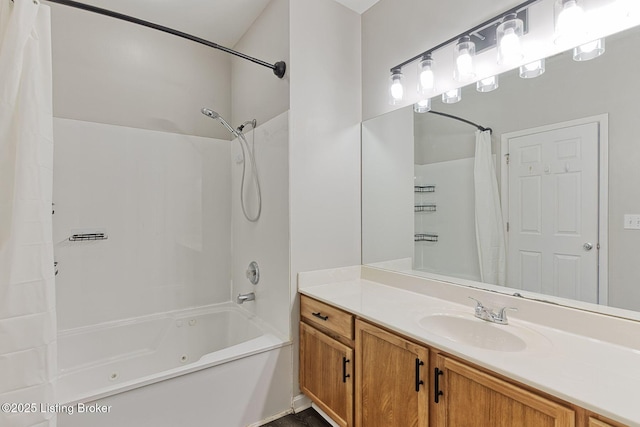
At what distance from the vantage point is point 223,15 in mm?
2301

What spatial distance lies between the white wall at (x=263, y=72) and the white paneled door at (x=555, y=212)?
1408 mm

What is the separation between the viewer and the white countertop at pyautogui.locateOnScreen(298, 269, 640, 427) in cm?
80

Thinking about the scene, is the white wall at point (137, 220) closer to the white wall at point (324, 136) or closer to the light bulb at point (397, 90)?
the white wall at point (324, 136)

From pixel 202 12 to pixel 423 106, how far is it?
1.81 metres

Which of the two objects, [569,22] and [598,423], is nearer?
[598,423]

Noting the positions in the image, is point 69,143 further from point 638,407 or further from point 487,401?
point 638,407

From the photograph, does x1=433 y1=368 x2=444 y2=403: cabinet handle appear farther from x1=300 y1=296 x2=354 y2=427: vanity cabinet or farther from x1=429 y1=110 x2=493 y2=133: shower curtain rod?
x1=429 y1=110 x2=493 y2=133: shower curtain rod

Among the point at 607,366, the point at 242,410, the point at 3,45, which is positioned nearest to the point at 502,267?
the point at 607,366

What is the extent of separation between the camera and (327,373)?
68.5 inches

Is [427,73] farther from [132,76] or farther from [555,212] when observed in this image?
[132,76]

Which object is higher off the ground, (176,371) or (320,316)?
(320,316)

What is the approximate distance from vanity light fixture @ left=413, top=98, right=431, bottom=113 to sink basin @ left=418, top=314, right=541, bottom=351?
1198mm

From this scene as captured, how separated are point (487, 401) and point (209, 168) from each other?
2504 mm

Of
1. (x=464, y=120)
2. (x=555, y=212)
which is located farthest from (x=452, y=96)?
(x=555, y=212)
